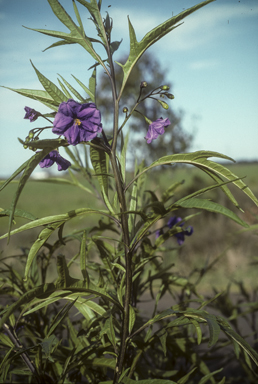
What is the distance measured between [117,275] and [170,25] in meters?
0.57

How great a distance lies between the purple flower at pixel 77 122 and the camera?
523mm

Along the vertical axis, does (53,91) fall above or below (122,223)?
above

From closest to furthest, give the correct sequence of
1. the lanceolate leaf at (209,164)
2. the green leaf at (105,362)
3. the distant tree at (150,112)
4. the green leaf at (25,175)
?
the green leaf at (25,175), the lanceolate leaf at (209,164), the green leaf at (105,362), the distant tree at (150,112)

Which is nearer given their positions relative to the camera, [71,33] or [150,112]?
[71,33]

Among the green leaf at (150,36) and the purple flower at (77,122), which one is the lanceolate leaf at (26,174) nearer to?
the purple flower at (77,122)

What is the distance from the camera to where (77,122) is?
0.51 metres

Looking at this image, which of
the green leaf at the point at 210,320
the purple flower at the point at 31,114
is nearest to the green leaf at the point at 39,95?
the purple flower at the point at 31,114

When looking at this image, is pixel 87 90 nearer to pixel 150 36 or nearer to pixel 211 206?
pixel 150 36

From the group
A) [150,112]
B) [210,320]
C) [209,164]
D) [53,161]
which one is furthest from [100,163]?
[150,112]

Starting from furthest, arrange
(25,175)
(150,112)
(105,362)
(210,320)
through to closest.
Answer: (150,112), (105,362), (210,320), (25,175)

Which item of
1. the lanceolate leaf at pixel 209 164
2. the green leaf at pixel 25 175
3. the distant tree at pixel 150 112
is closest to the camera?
the green leaf at pixel 25 175

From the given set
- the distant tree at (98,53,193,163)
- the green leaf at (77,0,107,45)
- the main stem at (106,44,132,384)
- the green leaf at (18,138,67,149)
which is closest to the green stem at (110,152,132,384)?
the main stem at (106,44,132,384)

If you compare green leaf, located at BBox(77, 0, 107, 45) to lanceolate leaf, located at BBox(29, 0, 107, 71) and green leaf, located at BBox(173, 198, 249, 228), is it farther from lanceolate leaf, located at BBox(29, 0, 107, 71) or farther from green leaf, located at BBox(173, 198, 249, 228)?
green leaf, located at BBox(173, 198, 249, 228)

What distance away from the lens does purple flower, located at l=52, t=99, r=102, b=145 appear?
0.52 metres
